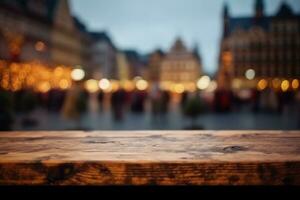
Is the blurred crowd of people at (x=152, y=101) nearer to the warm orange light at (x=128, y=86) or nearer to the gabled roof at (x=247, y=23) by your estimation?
the warm orange light at (x=128, y=86)

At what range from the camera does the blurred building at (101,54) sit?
7156 cm

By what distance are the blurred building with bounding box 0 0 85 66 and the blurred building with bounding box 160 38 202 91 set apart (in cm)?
2663

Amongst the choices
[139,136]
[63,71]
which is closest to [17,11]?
[63,71]

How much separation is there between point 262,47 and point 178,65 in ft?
70.4

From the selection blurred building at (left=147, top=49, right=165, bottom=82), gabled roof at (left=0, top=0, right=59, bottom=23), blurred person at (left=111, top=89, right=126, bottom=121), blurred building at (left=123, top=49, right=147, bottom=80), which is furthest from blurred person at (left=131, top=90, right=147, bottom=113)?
blurred building at (left=123, top=49, right=147, bottom=80)

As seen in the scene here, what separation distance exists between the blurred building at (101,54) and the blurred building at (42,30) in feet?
27.8

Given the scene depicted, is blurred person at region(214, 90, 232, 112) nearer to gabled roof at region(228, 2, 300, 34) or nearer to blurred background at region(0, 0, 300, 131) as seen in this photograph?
blurred background at region(0, 0, 300, 131)

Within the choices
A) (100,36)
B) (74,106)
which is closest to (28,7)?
(100,36)

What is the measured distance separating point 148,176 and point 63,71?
169 feet

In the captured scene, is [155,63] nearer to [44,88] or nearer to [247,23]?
[247,23]

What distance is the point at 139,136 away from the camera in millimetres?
1938

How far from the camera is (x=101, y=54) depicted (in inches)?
2840

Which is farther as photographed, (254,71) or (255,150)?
(254,71)
